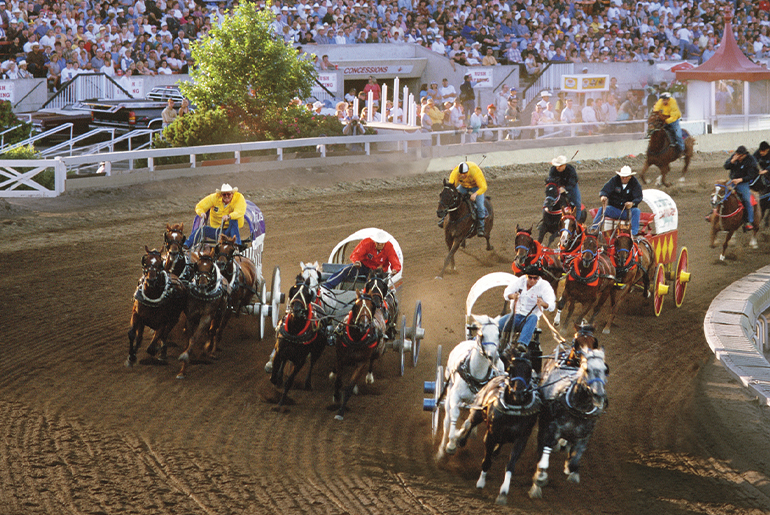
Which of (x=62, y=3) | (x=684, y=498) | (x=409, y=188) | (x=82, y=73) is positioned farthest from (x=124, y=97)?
(x=684, y=498)

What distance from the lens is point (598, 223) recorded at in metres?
12.5

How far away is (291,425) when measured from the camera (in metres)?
8.31

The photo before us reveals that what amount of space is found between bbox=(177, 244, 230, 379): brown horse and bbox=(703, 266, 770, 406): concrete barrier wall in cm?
570

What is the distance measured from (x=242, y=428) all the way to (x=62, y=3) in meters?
18.7

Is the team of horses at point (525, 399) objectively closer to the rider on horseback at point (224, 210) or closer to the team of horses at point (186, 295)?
the team of horses at point (186, 295)

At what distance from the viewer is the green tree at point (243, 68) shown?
21.4 metres

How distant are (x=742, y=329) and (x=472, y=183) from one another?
4797 millimetres

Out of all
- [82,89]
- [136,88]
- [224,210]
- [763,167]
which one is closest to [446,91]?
[136,88]

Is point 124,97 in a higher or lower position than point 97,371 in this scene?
higher

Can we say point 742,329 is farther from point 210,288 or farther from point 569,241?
point 210,288

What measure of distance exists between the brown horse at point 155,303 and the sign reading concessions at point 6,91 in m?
14.3

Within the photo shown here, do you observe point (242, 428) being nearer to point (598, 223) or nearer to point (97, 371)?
point (97, 371)

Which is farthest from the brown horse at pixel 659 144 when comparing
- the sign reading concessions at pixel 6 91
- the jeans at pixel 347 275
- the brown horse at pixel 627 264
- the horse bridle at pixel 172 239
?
the sign reading concessions at pixel 6 91

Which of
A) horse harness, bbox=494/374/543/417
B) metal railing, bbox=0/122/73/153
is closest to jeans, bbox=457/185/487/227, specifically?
horse harness, bbox=494/374/543/417
